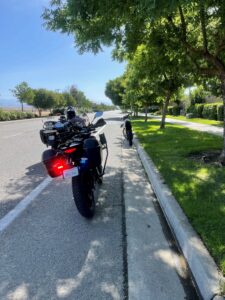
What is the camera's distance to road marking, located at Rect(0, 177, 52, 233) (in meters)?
4.62

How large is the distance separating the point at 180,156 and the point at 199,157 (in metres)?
0.52

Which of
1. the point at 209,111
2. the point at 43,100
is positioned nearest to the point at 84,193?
the point at 209,111

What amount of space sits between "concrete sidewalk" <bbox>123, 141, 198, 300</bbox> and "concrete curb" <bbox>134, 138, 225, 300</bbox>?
0.11m

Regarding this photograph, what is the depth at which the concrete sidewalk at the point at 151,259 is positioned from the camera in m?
2.88

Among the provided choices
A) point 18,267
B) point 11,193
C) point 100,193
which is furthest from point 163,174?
point 18,267

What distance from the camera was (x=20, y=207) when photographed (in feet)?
17.3

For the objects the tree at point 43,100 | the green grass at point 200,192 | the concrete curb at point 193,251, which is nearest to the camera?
the concrete curb at point 193,251

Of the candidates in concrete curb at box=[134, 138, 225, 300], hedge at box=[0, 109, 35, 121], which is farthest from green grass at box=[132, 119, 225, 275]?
hedge at box=[0, 109, 35, 121]

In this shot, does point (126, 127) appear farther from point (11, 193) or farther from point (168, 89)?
point (11, 193)

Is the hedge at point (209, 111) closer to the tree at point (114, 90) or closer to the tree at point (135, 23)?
the tree at point (135, 23)

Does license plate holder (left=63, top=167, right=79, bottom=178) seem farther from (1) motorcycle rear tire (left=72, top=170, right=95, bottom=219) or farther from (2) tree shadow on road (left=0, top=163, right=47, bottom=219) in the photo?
(2) tree shadow on road (left=0, top=163, right=47, bottom=219)

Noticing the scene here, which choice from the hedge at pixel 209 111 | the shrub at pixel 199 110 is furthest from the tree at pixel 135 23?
the shrub at pixel 199 110

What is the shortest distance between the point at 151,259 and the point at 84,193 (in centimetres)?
142

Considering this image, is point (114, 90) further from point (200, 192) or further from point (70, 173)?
point (70, 173)
